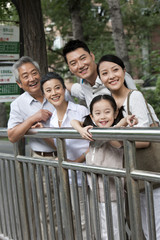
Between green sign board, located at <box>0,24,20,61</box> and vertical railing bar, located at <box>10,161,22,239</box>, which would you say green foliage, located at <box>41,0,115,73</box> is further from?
vertical railing bar, located at <box>10,161,22,239</box>

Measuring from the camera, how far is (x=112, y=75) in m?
2.58

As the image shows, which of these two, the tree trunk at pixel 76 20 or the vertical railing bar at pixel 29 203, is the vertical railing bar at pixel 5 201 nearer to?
the vertical railing bar at pixel 29 203

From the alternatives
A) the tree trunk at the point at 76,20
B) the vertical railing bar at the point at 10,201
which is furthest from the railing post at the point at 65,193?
the tree trunk at the point at 76,20

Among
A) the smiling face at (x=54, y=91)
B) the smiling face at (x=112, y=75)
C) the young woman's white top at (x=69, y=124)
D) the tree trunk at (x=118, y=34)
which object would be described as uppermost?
the tree trunk at (x=118, y=34)

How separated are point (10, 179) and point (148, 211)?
162 centimetres

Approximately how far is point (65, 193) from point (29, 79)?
1.20 metres

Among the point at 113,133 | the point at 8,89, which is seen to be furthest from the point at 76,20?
the point at 113,133

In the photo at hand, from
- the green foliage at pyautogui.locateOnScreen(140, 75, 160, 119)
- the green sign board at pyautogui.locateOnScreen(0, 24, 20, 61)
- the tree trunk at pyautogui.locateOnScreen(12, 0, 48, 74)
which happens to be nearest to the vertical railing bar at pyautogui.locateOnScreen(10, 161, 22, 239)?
the tree trunk at pyautogui.locateOnScreen(12, 0, 48, 74)

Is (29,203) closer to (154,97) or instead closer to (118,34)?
(118,34)

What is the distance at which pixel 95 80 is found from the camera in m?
3.09

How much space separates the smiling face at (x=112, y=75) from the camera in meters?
2.56

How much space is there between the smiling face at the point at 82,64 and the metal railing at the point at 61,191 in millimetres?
616

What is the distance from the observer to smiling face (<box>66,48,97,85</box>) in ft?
9.96

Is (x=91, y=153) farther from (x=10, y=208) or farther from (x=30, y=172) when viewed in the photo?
(x=10, y=208)
